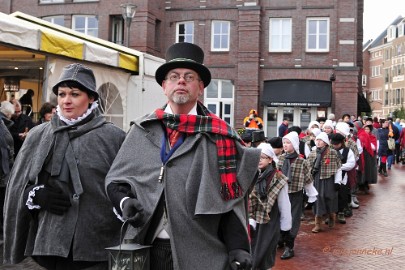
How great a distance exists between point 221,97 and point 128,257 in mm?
26476

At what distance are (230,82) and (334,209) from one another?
1999cm

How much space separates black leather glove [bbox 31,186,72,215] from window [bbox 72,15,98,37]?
2735 cm

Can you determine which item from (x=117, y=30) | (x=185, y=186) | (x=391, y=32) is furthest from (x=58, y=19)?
(x=391, y=32)

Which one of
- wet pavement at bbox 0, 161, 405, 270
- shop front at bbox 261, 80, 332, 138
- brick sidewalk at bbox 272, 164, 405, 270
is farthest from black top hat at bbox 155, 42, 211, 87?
shop front at bbox 261, 80, 332, 138

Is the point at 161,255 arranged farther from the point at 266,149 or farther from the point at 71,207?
the point at 266,149

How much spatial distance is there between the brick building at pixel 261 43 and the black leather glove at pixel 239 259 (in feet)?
80.3

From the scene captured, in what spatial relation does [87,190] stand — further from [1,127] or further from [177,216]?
[1,127]

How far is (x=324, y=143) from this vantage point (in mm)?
9234

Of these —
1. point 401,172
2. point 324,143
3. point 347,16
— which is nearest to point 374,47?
point 347,16

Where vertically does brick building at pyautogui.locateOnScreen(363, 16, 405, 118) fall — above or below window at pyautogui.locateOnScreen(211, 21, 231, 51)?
above

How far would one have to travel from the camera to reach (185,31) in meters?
29.4

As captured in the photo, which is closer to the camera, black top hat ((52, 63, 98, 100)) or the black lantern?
the black lantern

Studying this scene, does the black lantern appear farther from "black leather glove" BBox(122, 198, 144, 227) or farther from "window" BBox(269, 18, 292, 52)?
"window" BBox(269, 18, 292, 52)

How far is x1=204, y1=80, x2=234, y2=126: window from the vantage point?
28734 mm
